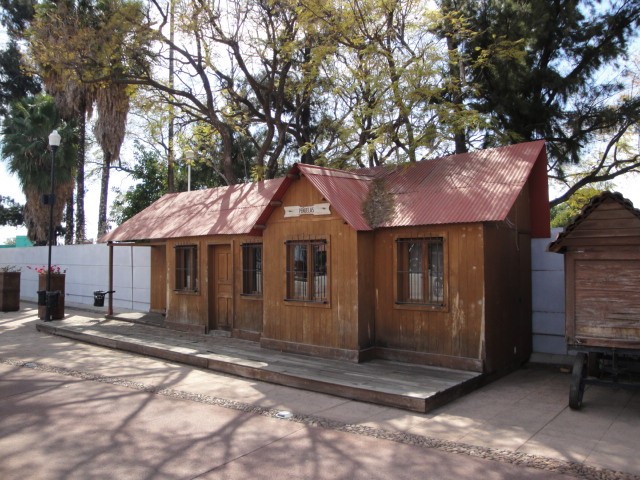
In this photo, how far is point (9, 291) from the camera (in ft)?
57.7

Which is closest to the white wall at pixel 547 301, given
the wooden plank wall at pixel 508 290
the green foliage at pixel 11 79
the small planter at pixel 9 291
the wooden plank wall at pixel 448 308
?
the wooden plank wall at pixel 508 290

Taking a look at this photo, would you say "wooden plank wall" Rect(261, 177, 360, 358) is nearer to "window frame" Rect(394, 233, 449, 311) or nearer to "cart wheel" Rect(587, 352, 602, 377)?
"window frame" Rect(394, 233, 449, 311)

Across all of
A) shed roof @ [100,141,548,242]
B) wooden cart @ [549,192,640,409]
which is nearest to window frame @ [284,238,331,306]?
shed roof @ [100,141,548,242]

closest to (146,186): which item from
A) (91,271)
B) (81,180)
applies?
(81,180)

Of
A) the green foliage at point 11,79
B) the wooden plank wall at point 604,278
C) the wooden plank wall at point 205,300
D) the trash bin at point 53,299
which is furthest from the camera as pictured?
the green foliage at point 11,79

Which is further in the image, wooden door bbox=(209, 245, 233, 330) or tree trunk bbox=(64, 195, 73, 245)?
tree trunk bbox=(64, 195, 73, 245)

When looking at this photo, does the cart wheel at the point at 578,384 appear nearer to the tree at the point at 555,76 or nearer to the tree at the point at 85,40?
the tree at the point at 555,76

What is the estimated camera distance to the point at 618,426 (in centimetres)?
617

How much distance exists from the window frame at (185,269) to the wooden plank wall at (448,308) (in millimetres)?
5348

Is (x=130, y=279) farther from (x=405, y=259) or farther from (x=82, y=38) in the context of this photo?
(x=405, y=259)

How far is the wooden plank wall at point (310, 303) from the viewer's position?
30.1 feet

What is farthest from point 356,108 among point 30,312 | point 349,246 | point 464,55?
point 30,312

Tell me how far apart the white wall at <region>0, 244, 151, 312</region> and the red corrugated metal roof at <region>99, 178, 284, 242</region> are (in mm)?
2042

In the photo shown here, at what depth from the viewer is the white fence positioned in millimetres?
9648
